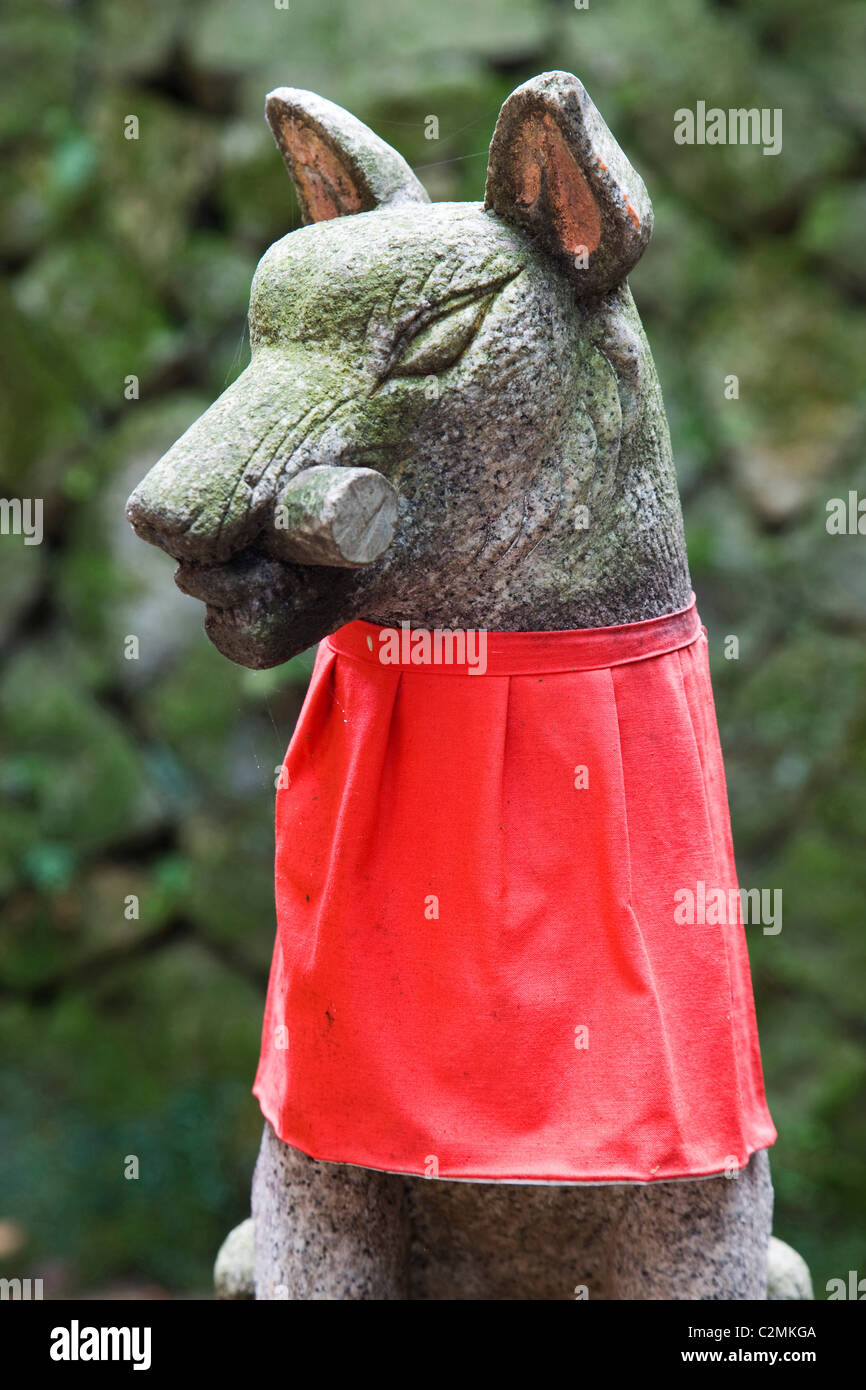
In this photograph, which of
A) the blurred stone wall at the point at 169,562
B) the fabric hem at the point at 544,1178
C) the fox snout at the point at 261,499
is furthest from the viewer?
the blurred stone wall at the point at 169,562

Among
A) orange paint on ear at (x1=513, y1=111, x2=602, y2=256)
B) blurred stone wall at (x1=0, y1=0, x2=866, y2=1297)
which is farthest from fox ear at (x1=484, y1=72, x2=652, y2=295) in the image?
blurred stone wall at (x1=0, y1=0, x2=866, y2=1297)

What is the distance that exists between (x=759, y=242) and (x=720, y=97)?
0.64 feet

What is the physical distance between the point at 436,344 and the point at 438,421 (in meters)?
0.04

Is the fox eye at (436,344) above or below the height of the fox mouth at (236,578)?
above

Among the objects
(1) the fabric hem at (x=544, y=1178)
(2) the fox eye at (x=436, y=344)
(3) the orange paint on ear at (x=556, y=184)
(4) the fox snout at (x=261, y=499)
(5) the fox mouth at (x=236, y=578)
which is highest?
(3) the orange paint on ear at (x=556, y=184)

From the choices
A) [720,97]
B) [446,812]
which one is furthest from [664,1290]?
[720,97]

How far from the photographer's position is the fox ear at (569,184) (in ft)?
2.75

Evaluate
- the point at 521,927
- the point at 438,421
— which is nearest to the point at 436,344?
the point at 438,421

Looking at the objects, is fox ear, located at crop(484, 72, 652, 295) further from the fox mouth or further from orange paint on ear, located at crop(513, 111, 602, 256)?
the fox mouth

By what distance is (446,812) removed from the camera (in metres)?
0.94

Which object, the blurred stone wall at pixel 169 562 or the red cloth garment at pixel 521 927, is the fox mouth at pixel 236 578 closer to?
the red cloth garment at pixel 521 927

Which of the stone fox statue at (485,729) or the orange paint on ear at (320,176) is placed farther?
the orange paint on ear at (320,176)

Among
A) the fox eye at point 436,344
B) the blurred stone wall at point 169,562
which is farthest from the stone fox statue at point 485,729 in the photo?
the blurred stone wall at point 169,562

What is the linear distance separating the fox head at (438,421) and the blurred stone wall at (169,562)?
3.38 ft
